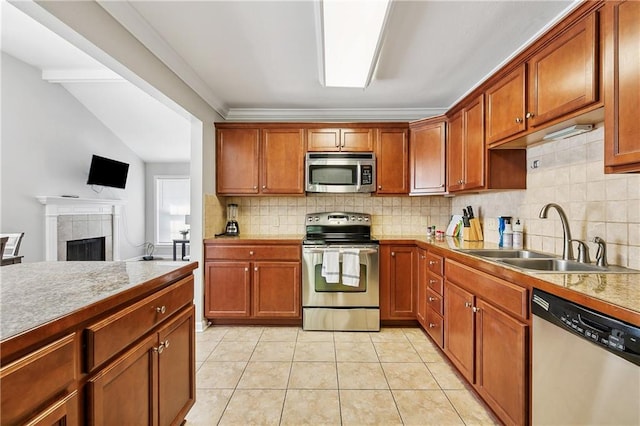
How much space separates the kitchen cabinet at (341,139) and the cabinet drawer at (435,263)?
1348mm

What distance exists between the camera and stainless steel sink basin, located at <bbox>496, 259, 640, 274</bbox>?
58.4 inches

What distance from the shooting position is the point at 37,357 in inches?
29.0

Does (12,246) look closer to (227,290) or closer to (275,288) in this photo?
(227,290)

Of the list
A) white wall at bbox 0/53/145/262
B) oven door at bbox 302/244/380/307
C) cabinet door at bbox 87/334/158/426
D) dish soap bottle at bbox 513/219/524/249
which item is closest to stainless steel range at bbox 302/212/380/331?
oven door at bbox 302/244/380/307

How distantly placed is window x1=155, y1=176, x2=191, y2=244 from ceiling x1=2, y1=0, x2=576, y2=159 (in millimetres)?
3556


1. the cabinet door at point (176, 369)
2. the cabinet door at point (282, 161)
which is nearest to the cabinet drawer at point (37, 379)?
the cabinet door at point (176, 369)

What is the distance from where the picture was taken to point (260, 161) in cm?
331

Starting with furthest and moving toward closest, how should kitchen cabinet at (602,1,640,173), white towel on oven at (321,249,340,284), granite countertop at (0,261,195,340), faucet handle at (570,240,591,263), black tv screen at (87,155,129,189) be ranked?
black tv screen at (87,155,129,189), white towel on oven at (321,249,340,284), faucet handle at (570,240,591,263), kitchen cabinet at (602,1,640,173), granite countertop at (0,261,195,340)

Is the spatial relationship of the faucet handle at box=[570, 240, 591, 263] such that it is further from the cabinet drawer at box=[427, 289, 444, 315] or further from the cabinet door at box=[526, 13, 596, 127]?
the cabinet drawer at box=[427, 289, 444, 315]

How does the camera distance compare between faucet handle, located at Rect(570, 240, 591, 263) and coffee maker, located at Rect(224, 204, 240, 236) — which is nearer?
faucet handle, located at Rect(570, 240, 591, 263)

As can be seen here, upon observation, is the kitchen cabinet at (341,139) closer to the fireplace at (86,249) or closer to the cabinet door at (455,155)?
the cabinet door at (455,155)

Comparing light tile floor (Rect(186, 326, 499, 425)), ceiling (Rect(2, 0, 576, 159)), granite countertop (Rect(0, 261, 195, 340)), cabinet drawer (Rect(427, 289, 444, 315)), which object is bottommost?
light tile floor (Rect(186, 326, 499, 425))

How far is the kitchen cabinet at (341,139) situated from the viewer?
3283 millimetres

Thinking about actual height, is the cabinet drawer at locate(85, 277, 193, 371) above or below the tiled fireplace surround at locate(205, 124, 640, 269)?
below
